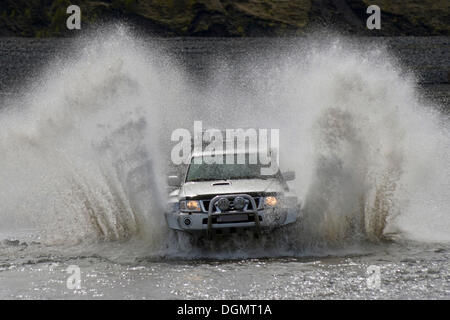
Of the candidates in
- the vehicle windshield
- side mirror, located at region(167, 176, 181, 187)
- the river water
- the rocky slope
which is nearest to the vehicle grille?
the river water

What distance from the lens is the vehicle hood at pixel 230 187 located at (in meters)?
9.80

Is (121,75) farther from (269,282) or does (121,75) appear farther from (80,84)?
(269,282)

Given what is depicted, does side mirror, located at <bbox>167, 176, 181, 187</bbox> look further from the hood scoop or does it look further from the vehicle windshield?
the hood scoop

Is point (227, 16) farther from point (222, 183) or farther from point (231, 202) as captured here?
point (231, 202)

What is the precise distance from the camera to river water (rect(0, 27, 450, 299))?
315 inches

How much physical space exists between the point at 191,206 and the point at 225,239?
0.62 meters

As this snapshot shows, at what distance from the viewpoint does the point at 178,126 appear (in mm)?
28859

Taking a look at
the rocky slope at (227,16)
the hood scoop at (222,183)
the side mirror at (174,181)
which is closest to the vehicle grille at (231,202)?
the hood scoop at (222,183)

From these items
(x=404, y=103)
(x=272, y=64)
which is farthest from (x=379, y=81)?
(x=272, y=64)

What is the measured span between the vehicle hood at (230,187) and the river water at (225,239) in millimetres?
600

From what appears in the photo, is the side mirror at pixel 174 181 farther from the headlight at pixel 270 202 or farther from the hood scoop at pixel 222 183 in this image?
the headlight at pixel 270 202

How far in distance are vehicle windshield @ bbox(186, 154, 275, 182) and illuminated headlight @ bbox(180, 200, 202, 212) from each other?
988 millimetres

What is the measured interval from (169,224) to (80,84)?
4219 millimetres

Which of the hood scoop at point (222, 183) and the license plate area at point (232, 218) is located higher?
the hood scoop at point (222, 183)
